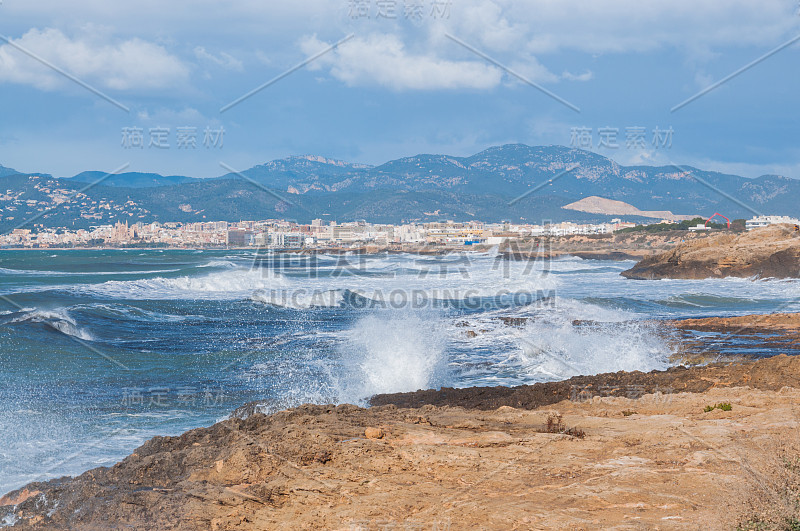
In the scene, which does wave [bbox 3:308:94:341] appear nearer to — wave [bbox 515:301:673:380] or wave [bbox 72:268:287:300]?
wave [bbox 72:268:287:300]

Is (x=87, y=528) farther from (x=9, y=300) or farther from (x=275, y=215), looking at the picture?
(x=275, y=215)

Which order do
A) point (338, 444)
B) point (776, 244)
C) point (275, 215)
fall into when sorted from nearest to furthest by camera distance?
point (338, 444) < point (776, 244) < point (275, 215)

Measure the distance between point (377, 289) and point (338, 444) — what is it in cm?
2657

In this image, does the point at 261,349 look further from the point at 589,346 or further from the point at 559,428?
the point at 559,428

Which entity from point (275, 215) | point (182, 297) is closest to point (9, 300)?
point (182, 297)

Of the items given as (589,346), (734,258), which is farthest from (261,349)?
(734,258)

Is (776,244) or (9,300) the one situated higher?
(776,244)

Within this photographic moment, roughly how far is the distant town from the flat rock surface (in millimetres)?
102261

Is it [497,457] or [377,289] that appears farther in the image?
[377,289]

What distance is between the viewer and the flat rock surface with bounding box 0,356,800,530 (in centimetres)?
453

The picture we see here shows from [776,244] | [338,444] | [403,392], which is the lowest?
[403,392]

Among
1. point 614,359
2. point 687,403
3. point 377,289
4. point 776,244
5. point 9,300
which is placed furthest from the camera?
point 776,244

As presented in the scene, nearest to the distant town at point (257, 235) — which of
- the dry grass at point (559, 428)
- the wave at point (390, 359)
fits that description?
the wave at point (390, 359)

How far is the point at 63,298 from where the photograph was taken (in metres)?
25.0
